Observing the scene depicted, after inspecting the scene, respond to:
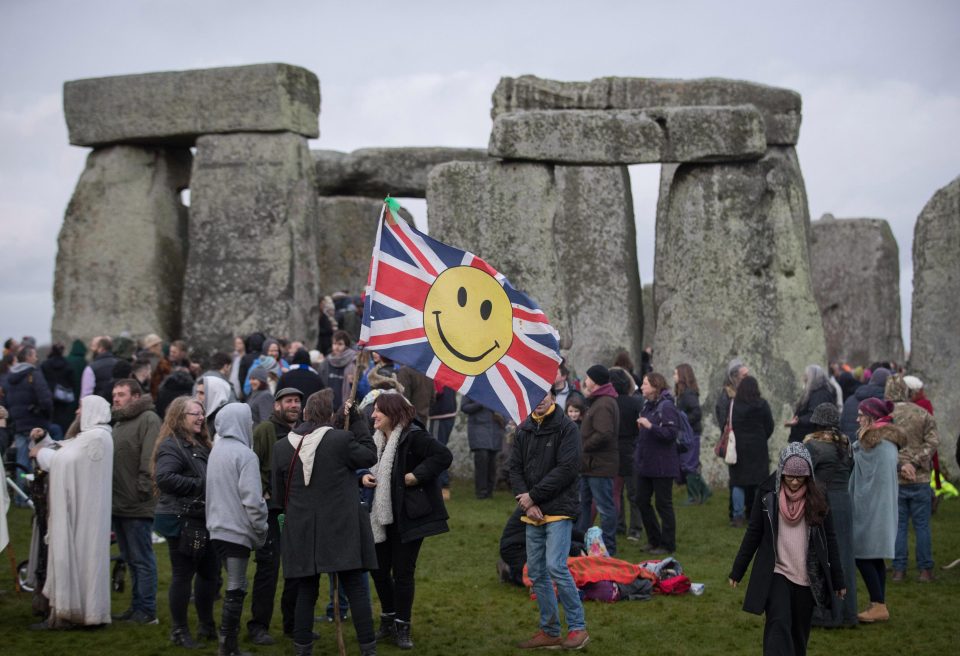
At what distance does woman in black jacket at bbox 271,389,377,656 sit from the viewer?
26.1 feet

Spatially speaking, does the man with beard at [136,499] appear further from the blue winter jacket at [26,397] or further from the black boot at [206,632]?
the blue winter jacket at [26,397]

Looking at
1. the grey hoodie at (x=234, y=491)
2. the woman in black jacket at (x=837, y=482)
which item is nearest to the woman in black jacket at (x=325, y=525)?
the grey hoodie at (x=234, y=491)

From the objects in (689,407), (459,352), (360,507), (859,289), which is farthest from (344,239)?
(360,507)

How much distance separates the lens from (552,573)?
860 centimetres

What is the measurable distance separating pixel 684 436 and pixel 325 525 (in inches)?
222

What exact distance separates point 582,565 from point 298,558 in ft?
9.97

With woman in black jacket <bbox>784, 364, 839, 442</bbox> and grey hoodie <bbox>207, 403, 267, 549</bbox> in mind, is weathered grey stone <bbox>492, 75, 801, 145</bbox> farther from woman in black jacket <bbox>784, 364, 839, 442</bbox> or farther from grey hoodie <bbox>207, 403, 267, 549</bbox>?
grey hoodie <bbox>207, 403, 267, 549</bbox>

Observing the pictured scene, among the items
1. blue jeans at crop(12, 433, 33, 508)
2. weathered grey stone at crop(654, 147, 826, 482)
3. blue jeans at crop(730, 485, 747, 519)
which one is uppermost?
weathered grey stone at crop(654, 147, 826, 482)

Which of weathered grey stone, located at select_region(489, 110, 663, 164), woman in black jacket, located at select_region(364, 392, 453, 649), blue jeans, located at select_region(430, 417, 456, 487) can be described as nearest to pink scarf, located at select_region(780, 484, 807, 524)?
woman in black jacket, located at select_region(364, 392, 453, 649)

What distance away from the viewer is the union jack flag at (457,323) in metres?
8.52

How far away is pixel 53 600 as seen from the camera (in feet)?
30.0

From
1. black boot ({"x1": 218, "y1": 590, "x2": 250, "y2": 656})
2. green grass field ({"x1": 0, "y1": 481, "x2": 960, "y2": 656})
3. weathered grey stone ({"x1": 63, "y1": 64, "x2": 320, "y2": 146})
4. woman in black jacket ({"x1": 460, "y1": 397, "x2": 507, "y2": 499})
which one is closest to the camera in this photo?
black boot ({"x1": 218, "y1": 590, "x2": 250, "y2": 656})

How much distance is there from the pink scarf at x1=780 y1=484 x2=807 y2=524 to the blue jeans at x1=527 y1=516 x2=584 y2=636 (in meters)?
1.54

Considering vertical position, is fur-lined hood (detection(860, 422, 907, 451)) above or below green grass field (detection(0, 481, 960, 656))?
above
